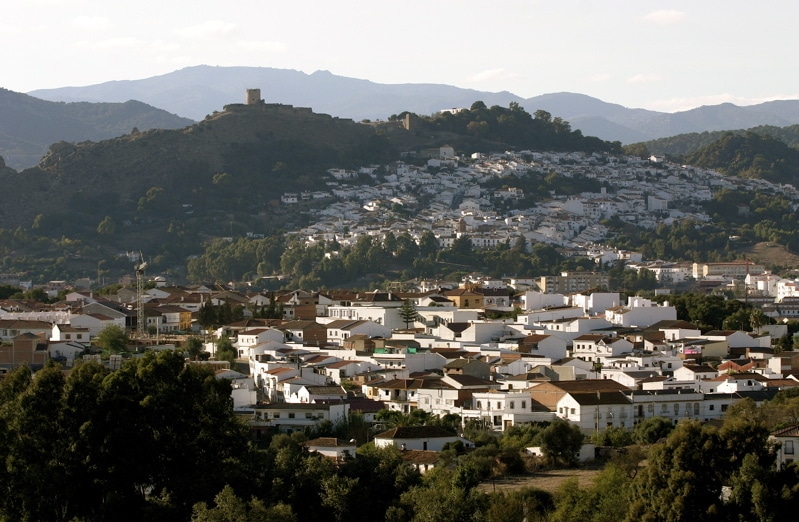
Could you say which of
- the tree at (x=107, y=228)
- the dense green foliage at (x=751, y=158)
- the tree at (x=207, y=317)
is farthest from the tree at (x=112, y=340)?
the dense green foliage at (x=751, y=158)

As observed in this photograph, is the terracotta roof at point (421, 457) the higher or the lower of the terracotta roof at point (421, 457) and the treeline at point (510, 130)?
the lower

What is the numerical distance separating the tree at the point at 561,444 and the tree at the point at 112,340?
13.7 meters

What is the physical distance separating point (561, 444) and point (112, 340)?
14876 mm

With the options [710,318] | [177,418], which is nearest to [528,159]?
[710,318]

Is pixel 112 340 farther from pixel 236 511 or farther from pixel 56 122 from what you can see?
pixel 56 122

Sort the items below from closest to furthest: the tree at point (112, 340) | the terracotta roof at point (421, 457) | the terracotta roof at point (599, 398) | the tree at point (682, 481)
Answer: the tree at point (682, 481)
the terracotta roof at point (421, 457)
the terracotta roof at point (599, 398)
the tree at point (112, 340)

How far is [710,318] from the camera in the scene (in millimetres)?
47281

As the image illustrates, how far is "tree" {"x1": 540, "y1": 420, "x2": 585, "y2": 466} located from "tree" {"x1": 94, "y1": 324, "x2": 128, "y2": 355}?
13710 mm

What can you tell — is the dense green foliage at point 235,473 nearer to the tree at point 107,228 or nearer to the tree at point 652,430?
the tree at point 652,430

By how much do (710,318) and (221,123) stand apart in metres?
65.4

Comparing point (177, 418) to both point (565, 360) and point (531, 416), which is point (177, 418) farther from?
point (565, 360)

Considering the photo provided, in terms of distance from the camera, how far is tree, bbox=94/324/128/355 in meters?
39.2

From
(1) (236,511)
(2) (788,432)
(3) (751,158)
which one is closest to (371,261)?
(3) (751,158)

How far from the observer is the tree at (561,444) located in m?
28.2
